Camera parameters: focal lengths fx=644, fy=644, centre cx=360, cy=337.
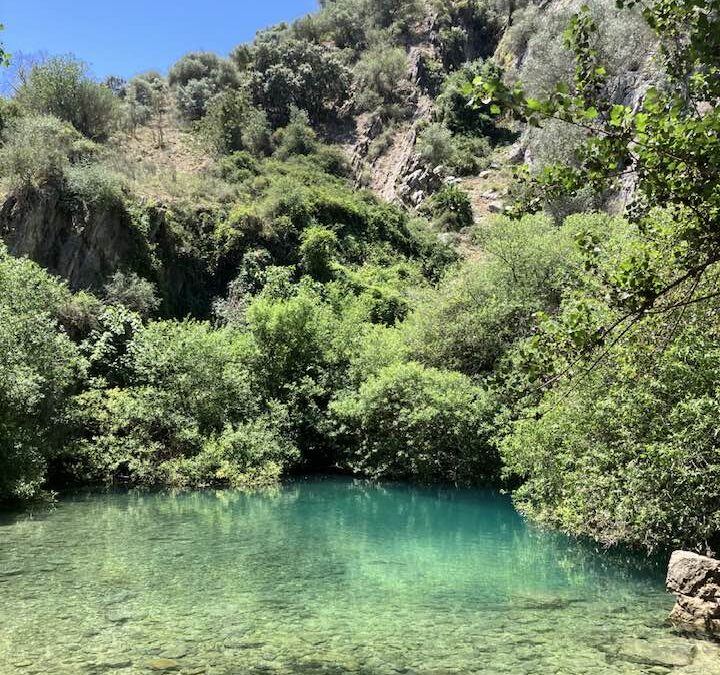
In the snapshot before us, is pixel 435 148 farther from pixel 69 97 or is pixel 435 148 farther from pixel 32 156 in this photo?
pixel 32 156

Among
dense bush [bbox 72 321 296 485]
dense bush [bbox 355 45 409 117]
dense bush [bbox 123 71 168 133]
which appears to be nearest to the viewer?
dense bush [bbox 72 321 296 485]

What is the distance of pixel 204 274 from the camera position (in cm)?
3625

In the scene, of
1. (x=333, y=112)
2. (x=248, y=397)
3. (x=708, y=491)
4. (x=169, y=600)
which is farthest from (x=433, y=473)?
(x=333, y=112)

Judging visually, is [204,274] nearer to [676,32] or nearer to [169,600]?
[169,600]

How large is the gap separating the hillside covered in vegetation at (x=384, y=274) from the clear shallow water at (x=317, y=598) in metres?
2.18

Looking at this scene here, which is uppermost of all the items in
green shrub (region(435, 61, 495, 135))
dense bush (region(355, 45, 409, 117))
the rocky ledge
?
dense bush (region(355, 45, 409, 117))

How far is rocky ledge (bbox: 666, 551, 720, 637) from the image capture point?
9242mm

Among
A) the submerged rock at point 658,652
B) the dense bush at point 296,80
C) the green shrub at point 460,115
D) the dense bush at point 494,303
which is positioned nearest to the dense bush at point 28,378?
the dense bush at point 494,303

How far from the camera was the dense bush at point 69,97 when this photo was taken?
39.2 m

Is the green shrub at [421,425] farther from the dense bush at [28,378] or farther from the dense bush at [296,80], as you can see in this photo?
the dense bush at [296,80]

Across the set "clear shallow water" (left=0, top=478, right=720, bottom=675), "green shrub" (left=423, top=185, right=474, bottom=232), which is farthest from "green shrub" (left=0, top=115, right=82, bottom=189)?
"green shrub" (left=423, top=185, right=474, bottom=232)

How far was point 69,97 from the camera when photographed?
132 feet

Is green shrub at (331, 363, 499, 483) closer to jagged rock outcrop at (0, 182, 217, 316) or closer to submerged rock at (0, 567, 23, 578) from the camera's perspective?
jagged rock outcrop at (0, 182, 217, 316)

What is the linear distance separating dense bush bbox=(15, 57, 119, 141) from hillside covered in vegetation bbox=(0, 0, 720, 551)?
7.2 inches
